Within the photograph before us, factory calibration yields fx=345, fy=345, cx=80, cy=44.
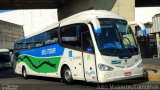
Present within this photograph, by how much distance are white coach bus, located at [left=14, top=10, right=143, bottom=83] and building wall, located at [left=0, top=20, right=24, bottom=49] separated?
150ft

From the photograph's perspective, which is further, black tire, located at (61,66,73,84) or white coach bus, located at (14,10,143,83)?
black tire, located at (61,66,73,84)

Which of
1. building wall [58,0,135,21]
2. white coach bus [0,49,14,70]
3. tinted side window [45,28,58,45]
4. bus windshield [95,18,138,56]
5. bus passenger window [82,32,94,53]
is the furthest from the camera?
white coach bus [0,49,14,70]

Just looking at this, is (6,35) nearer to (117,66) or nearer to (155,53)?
(155,53)

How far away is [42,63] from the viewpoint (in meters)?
19.4

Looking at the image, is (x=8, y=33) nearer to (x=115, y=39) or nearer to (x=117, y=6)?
(x=117, y=6)

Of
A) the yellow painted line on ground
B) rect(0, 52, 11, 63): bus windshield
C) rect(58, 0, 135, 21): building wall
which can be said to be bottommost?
the yellow painted line on ground

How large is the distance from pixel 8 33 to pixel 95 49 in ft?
177

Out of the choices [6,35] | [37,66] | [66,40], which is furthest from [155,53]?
[66,40]

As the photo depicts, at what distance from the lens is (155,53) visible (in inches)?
2019

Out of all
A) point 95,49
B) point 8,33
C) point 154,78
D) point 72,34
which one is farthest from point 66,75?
point 8,33

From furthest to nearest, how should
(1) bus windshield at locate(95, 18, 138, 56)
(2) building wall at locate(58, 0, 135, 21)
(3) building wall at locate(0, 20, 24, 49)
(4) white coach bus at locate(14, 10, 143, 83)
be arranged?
(3) building wall at locate(0, 20, 24, 49), (2) building wall at locate(58, 0, 135, 21), (1) bus windshield at locate(95, 18, 138, 56), (4) white coach bus at locate(14, 10, 143, 83)

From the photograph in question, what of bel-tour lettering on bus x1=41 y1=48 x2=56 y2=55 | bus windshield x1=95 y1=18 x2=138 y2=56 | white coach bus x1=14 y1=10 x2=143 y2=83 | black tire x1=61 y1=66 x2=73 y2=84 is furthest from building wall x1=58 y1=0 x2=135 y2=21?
bus windshield x1=95 y1=18 x2=138 y2=56

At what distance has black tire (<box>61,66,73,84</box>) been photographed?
15647 millimetres

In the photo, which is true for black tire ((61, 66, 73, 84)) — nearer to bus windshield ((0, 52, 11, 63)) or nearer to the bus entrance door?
the bus entrance door
